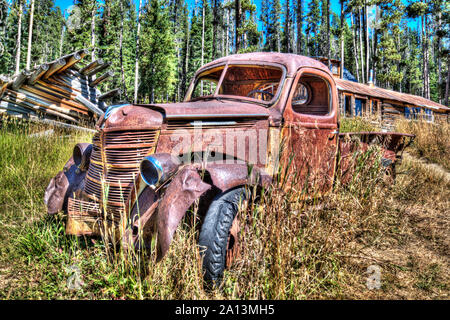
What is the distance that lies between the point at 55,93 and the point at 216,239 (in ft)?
29.2

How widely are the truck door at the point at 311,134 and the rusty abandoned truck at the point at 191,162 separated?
0.02 metres

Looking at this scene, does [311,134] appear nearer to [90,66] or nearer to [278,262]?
[278,262]

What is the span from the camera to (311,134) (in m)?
3.43

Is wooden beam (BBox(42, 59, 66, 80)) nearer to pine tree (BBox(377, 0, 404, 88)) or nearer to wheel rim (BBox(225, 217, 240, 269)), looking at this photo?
wheel rim (BBox(225, 217, 240, 269))

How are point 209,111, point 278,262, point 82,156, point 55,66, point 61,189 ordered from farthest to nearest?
point 55,66 < point 82,156 < point 61,189 < point 209,111 < point 278,262

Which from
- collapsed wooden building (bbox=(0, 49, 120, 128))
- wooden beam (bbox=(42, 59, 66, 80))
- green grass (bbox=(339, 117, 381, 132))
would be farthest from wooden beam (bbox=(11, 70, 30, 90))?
green grass (bbox=(339, 117, 381, 132))

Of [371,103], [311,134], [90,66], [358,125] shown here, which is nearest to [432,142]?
[358,125]

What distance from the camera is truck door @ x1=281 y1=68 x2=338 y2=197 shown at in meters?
2.96

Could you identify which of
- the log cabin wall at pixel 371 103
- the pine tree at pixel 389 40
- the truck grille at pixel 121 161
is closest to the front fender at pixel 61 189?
the truck grille at pixel 121 161

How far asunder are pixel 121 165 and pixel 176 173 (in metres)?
0.56

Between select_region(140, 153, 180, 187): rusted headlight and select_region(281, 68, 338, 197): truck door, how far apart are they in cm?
101

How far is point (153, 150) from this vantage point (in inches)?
102
